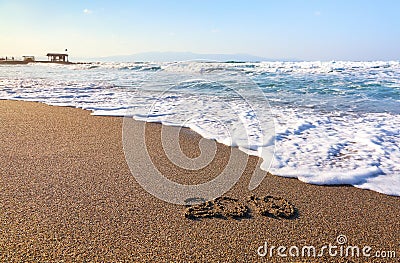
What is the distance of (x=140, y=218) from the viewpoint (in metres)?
1.96

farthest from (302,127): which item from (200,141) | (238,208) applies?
(238,208)

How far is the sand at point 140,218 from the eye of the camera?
163cm

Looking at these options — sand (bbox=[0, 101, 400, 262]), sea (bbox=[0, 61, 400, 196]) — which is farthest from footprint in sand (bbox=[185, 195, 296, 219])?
sea (bbox=[0, 61, 400, 196])

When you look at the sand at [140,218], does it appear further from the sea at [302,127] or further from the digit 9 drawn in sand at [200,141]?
the sea at [302,127]

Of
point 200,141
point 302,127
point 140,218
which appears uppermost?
point 302,127

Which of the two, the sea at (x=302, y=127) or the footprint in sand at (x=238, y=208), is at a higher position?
the sea at (x=302, y=127)

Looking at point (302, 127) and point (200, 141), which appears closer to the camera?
point (200, 141)

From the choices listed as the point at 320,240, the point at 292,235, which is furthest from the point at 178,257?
the point at 320,240

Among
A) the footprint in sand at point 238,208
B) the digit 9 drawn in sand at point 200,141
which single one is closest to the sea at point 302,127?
the digit 9 drawn in sand at point 200,141

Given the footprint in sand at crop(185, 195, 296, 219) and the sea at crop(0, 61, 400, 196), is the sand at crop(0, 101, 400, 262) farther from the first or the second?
the sea at crop(0, 61, 400, 196)

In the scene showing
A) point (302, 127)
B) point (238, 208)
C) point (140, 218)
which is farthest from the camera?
point (302, 127)

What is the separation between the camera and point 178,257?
5.25 feet

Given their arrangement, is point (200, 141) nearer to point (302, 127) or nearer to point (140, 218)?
point (302, 127)

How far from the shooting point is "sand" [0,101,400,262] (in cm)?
163
